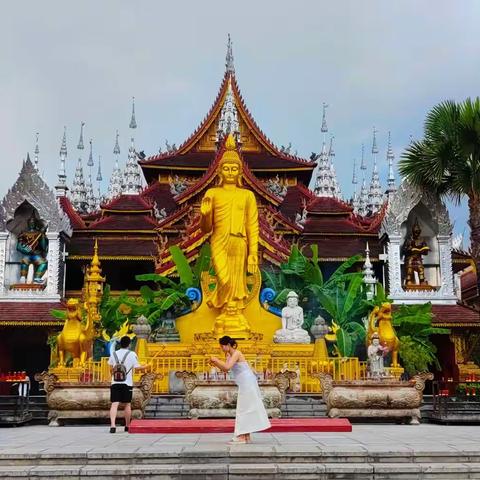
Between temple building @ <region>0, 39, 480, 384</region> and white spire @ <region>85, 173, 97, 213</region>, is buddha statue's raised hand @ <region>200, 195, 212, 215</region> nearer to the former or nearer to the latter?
temple building @ <region>0, 39, 480, 384</region>

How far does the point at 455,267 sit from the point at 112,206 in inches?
527

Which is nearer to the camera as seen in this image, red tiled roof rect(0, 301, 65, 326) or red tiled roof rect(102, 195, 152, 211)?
red tiled roof rect(0, 301, 65, 326)

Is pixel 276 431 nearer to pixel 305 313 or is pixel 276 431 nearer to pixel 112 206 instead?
pixel 305 313

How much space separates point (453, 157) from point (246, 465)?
42.5 ft

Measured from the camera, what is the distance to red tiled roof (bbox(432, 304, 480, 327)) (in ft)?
71.5

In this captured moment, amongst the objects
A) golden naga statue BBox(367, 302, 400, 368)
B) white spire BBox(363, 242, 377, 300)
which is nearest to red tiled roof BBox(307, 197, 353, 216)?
white spire BBox(363, 242, 377, 300)

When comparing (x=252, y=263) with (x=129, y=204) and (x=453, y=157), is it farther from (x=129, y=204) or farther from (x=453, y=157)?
(x=129, y=204)

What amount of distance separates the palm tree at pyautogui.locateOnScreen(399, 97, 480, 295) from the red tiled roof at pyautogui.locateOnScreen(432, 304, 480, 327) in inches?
184

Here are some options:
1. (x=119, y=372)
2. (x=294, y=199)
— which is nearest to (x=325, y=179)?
(x=294, y=199)

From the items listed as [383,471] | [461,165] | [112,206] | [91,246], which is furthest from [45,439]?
[112,206]

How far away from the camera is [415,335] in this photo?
67.6 ft

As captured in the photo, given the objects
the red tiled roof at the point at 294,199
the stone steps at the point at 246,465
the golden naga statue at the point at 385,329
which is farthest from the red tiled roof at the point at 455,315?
the stone steps at the point at 246,465

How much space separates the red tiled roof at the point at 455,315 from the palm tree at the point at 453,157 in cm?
467

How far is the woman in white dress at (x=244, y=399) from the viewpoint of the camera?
736cm
